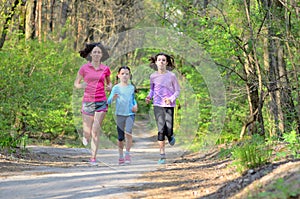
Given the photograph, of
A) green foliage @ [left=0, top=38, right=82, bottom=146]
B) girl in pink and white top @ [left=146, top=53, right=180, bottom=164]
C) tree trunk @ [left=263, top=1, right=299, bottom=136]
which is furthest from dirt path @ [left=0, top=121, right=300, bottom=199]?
green foliage @ [left=0, top=38, right=82, bottom=146]

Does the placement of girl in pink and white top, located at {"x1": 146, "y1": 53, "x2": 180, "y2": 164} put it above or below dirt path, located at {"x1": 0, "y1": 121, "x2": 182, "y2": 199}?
above

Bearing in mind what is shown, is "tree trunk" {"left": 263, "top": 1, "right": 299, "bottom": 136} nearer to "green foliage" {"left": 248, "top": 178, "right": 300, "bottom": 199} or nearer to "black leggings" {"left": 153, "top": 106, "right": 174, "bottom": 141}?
"black leggings" {"left": 153, "top": 106, "right": 174, "bottom": 141}

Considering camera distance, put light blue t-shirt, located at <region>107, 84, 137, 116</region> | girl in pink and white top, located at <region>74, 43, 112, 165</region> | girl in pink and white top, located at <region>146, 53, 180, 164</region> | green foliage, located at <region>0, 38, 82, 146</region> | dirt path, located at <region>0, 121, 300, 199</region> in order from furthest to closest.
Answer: green foliage, located at <region>0, 38, 82, 146</region>
girl in pink and white top, located at <region>146, 53, 180, 164</region>
light blue t-shirt, located at <region>107, 84, 137, 116</region>
girl in pink and white top, located at <region>74, 43, 112, 165</region>
dirt path, located at <region>0, 121, 300, 199</region>

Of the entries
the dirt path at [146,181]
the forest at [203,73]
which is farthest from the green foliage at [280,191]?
the forest at [203,73]

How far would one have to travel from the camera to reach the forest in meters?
11.6

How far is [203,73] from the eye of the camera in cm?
1614

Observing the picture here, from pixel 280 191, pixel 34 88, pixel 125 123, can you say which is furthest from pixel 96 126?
pixel 34 88

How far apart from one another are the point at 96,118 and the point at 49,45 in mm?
9002

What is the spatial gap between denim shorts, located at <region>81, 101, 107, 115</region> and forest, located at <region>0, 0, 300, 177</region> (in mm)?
1464

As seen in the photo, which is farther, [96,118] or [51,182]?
[96,118]

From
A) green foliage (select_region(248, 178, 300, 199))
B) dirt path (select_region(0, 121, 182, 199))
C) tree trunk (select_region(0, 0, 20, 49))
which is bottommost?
dirt path (select_region(0, 121, 182, 199))

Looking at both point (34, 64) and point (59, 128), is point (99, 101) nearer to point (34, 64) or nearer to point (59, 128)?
point (34, 64)

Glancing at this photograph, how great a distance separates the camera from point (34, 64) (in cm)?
1619

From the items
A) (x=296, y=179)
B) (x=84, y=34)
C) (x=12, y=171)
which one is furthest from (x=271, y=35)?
(x=84, y=34)
